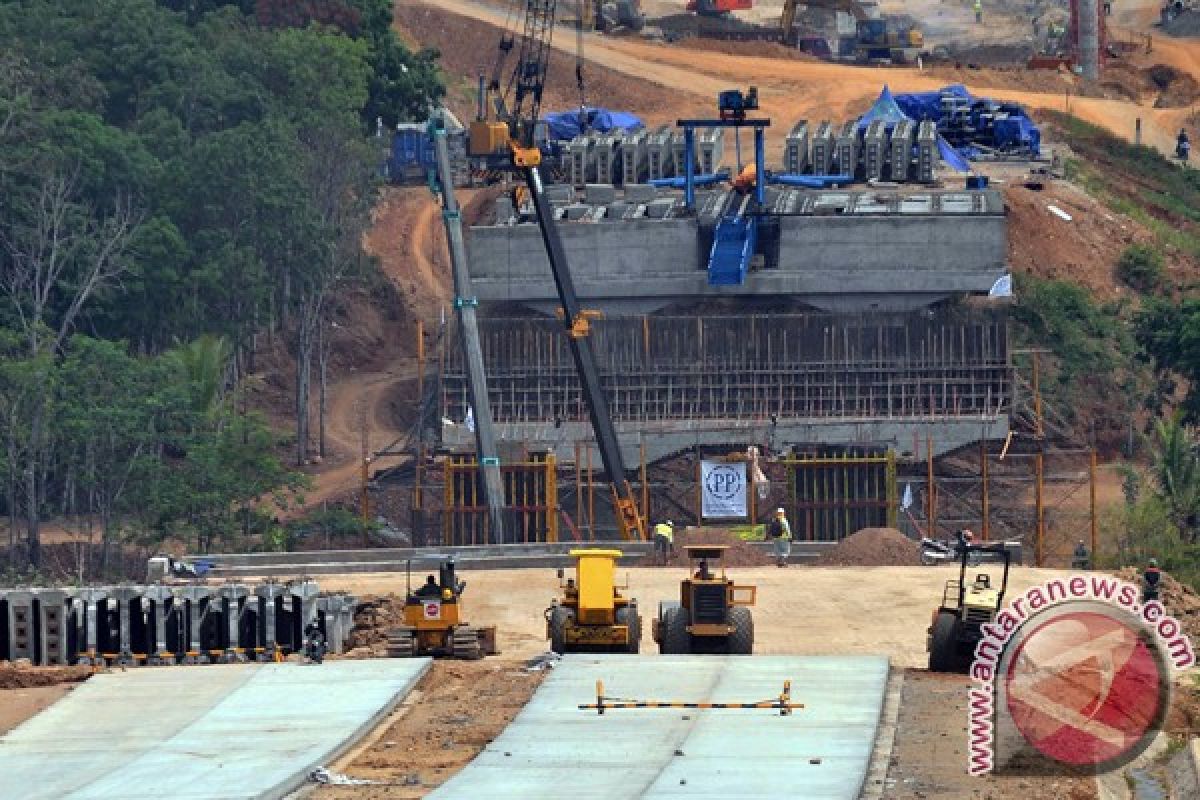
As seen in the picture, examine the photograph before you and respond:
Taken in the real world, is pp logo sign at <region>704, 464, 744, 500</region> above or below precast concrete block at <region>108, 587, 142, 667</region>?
above

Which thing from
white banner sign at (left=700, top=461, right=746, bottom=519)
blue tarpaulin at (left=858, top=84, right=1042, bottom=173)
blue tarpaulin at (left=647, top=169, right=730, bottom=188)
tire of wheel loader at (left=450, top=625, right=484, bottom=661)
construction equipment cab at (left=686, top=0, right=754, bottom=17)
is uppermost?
construction equipment cab at (left=686, top=0, right=754, bottom=17)

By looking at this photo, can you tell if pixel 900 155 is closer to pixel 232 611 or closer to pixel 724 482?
pixel 724 482

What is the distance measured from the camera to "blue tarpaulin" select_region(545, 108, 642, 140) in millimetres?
107750

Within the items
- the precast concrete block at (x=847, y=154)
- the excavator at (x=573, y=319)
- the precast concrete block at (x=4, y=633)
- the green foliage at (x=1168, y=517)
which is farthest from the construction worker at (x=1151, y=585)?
the precast concrete block at (x=847, y=154)

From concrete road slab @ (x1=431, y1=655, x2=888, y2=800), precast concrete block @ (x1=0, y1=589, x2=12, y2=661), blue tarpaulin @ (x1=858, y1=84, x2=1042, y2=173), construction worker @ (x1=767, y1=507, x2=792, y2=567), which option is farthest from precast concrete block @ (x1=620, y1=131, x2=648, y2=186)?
concrete road slab @ (x1=431, y1=655, x2=888, y2=800)

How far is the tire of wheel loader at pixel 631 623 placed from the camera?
54.6 m

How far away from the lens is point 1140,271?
99.9 metres

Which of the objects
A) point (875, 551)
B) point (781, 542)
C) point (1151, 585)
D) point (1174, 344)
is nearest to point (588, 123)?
point (1174, 344)

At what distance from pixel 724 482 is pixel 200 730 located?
100 feet

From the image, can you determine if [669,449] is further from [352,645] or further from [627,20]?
[627,20]

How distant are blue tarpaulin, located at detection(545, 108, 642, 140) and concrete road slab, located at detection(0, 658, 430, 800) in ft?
176

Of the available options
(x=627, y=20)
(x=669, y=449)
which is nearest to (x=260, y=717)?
(x=669, y=449)

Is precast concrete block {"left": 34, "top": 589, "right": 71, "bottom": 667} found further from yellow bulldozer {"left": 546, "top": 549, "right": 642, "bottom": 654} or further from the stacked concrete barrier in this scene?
yellow bulldozer {"left": 546, "top": 549, "right": 642, "bottom": 654}

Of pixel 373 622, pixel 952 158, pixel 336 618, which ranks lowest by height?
pixel 373 622
